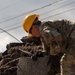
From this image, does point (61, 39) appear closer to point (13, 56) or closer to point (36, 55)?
point (36, 55)

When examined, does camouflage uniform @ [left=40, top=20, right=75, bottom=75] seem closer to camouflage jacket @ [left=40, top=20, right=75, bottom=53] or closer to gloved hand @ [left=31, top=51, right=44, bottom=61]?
camouflage jacket @ [left=40, top=20, right=75, bottom=53]

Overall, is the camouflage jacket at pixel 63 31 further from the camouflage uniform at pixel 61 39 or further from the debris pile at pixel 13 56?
the debris pile at pixel 13 56

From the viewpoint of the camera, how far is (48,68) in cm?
916

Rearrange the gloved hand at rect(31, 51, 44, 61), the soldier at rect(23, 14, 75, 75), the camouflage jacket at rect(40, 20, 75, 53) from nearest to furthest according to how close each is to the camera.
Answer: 1. the soldier at rect(23, 14, 75, 75)
2. the camouflage jacket at rect(40, 20, 75, 53)
3. the gloved hand at rect(31, 51, 44, 61)

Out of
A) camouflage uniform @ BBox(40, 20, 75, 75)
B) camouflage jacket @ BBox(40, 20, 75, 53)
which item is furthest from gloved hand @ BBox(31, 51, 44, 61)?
camouflage jacket @ BBox(40, 20, 75, 53)

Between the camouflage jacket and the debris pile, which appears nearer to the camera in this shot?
the camouflage jacket

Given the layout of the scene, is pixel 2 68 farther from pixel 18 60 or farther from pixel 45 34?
pixel 45 34

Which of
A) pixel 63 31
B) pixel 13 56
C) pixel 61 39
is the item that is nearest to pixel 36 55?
pixel 13 56

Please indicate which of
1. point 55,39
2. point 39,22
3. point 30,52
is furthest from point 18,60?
point 55,39

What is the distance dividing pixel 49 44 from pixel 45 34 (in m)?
0.20

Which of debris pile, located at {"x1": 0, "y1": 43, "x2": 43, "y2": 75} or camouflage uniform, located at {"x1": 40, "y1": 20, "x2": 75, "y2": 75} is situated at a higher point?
camouflage uniform, located at {"x1": 40, "y1": 20, "x2": 75, "y2": 75}

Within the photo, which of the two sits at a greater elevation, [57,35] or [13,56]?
[57,35]

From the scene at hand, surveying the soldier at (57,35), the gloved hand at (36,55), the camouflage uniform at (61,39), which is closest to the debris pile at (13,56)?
the gloved hand at (36,55)

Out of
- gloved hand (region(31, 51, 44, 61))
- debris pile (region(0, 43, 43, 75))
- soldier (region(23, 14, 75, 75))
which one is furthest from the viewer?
debris pile (region(0, 43, 43, 75))
